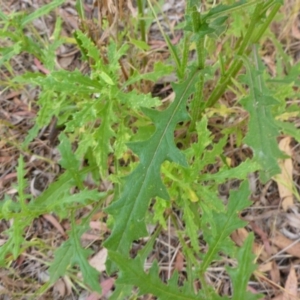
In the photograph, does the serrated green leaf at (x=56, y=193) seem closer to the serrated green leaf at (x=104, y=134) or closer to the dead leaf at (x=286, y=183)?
the serrated green leaf at (x=104, y=134)

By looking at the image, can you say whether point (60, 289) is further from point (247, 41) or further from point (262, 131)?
point (247, 41)

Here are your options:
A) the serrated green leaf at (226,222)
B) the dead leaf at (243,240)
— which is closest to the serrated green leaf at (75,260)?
the serrated green leaf at (226,222)

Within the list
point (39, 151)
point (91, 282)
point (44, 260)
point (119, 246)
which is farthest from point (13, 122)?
point (119, 246)

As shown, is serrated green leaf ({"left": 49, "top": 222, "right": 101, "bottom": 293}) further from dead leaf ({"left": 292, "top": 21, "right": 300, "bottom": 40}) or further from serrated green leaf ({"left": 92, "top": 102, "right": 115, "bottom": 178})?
dead leaf ({"left": 292, "top": 21, "right": 300, "bottom": 40})

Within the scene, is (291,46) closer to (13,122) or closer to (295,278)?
(295,278)

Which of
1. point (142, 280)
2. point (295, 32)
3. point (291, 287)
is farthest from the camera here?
point (295, 32)

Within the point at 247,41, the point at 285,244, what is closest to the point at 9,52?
the point at 247,41
